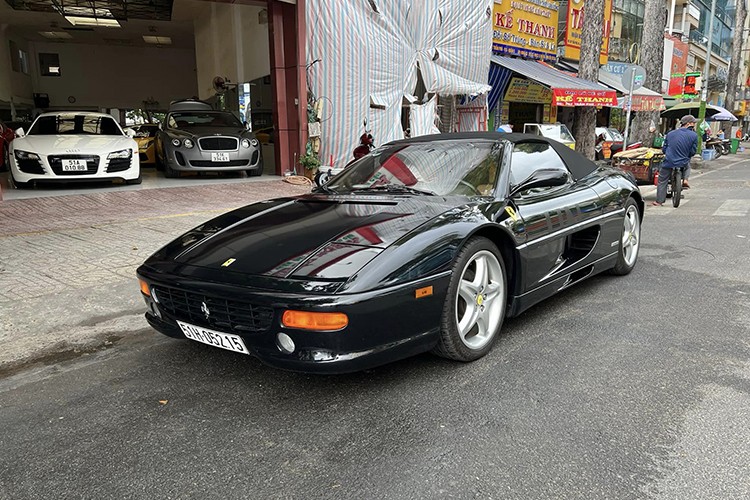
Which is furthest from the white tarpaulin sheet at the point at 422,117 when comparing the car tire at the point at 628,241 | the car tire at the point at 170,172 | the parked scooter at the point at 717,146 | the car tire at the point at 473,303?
the parked scooter at the point at 717,146

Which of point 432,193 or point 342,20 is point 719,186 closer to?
point 342,20

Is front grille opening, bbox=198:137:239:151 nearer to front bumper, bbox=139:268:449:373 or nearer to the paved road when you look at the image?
the paved road

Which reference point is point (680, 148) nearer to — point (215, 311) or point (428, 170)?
point (428, 170)

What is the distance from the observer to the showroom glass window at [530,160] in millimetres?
3888

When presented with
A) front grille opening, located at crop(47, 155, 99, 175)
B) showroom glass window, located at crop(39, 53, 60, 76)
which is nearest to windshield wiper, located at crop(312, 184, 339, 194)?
front grille opening, located at crop(47, 155, 99, 175)

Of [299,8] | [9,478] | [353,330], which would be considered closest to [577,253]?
[353,330]

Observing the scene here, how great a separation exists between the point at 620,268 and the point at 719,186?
10660 millimetres

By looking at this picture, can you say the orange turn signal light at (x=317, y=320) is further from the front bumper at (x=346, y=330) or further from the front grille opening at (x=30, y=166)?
the front grille opening at (x=30, y=166)

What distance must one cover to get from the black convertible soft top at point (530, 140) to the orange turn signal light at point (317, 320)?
2.17m

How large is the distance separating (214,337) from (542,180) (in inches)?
93.0

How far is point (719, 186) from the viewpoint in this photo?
13.7 m

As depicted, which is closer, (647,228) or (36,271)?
(36,271)

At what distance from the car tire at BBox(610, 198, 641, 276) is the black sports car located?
0.55m

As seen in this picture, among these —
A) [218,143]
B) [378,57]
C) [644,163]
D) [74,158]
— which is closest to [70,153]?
[74,158]
